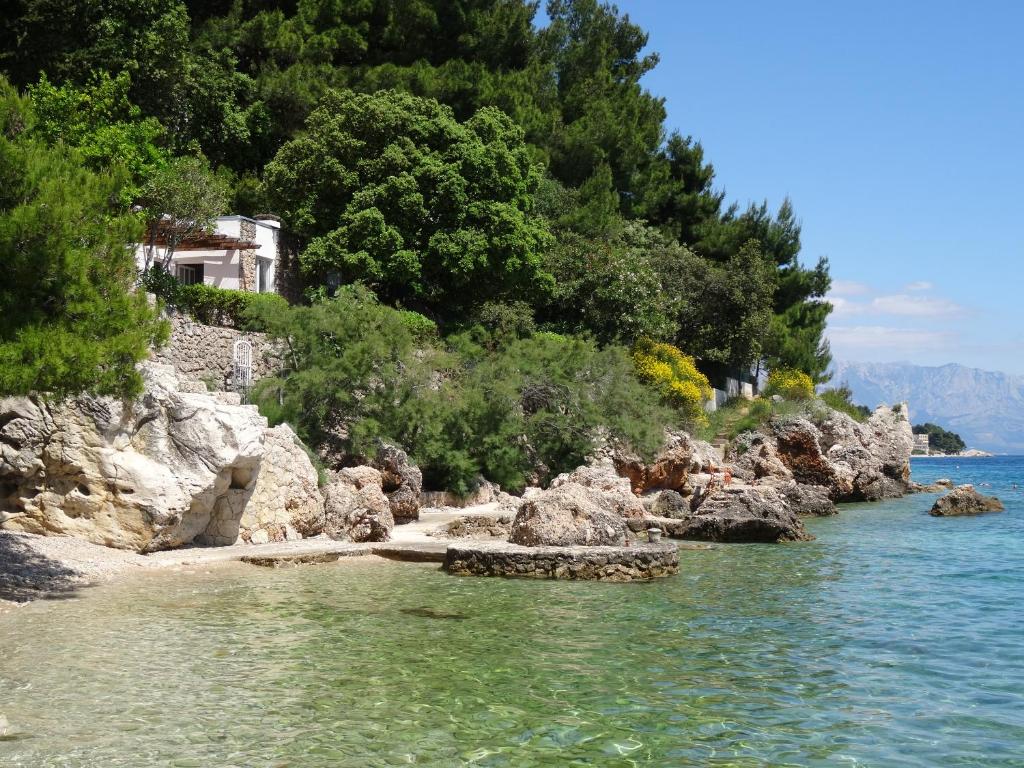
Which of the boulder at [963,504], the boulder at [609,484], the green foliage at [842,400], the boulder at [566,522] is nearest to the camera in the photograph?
the boulder at [566,522]

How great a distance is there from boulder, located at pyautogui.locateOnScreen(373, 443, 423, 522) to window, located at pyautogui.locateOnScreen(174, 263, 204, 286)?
1473 cm

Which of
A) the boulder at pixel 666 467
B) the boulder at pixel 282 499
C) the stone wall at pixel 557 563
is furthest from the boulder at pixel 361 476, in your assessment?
the boulder at pixel 666 467

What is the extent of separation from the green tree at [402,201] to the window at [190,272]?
3.58 meters

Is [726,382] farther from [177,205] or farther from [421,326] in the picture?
Answer: [177,205]

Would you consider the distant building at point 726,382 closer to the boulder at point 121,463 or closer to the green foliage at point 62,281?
the boulder at point 121,463

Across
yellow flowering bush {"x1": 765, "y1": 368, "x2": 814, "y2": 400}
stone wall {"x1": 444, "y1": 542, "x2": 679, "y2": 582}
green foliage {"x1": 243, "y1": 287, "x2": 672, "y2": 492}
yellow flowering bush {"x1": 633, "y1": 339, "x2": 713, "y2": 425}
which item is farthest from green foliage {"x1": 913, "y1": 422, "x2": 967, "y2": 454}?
stone wall {"x1": 444, "y1": 542, "x2": 679, "y2": 582}

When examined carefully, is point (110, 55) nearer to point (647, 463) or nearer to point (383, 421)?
point (383, 421)

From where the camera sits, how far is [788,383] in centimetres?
5122

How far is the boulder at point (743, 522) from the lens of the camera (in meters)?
22.2

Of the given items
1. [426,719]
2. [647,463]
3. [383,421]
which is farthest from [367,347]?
[426,719]

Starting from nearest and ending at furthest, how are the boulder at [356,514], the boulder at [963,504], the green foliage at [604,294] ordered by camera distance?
the boulder at [356,514], the boulder at [963,504], the green foliage at [604,294]

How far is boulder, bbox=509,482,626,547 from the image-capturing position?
1769 cm

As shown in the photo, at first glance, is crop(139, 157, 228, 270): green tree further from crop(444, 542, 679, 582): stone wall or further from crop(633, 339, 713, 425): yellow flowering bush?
crop(633, 339, 713, 425): yellow flowering bush

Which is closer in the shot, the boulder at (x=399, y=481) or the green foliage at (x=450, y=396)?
the boulder at (x=399, y=481)
